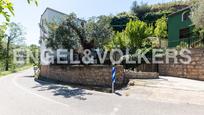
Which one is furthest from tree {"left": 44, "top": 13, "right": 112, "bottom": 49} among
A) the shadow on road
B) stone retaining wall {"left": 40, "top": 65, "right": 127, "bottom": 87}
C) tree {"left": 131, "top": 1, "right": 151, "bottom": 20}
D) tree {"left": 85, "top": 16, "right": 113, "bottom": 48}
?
tree {"left": 131, "top": 1, "right": 151, "bottom": 20}

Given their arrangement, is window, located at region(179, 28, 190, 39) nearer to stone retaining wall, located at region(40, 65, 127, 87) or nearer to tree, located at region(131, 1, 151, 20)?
stone retaining wall, located at region(40, 65, 127, 87)

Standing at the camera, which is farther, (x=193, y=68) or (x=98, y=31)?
(x=98, y=31)

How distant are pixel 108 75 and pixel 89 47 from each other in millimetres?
7141

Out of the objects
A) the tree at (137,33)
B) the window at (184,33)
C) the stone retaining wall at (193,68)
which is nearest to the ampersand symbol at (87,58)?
the stone retaining wall at (193,68)

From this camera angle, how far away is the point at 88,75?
20.0 m

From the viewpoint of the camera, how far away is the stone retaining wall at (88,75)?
18148 millimetres

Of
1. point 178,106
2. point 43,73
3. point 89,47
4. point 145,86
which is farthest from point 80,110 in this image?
point 43,73

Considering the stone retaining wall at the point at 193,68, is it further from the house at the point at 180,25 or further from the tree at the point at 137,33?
the tree at the point at 137,33

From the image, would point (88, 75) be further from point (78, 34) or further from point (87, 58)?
point (78, 34)

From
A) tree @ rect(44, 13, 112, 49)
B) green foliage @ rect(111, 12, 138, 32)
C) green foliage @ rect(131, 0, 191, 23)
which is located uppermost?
green foliage @ rect(131, 0, 191, 23)

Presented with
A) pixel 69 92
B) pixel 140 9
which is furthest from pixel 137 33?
pixel 140 9

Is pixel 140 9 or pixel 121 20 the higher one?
pixel 140 9

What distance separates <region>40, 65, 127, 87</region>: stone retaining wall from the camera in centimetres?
1815

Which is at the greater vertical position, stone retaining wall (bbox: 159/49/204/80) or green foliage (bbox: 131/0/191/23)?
green foliage (bbox: 131/0/191/23)
